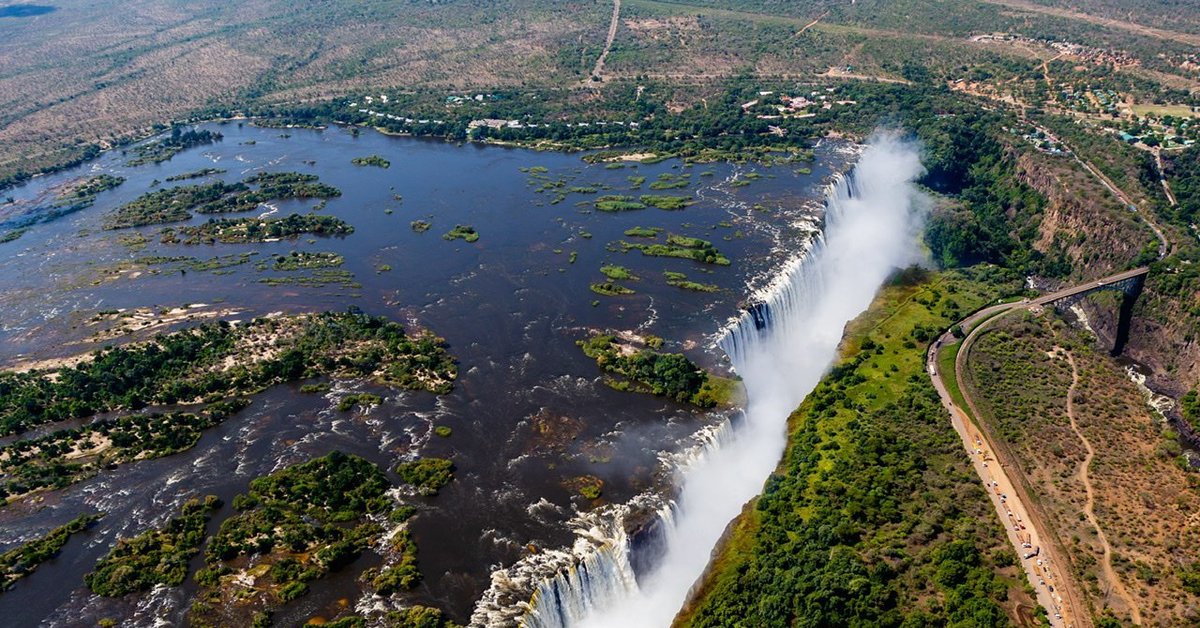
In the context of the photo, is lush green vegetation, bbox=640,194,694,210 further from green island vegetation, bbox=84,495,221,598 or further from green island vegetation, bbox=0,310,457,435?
green island vegetation, bbox=84,495,221,598

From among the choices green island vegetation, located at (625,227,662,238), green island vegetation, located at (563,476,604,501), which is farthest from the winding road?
green island vegetation, located at (625,227,662,238)

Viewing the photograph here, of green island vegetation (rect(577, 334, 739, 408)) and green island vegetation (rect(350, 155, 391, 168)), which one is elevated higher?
green island vegetation (rect(350, 155, 391, 168))

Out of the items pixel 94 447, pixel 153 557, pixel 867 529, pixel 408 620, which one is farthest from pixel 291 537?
pixel 867 529

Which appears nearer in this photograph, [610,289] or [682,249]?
[610,289]

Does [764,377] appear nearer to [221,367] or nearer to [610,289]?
[610,289]

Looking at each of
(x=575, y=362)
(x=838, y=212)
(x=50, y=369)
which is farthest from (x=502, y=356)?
(x=838, y=212)

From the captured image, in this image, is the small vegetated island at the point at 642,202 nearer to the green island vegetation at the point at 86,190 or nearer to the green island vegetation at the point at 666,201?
the green island vegetation at the point at 666,201
